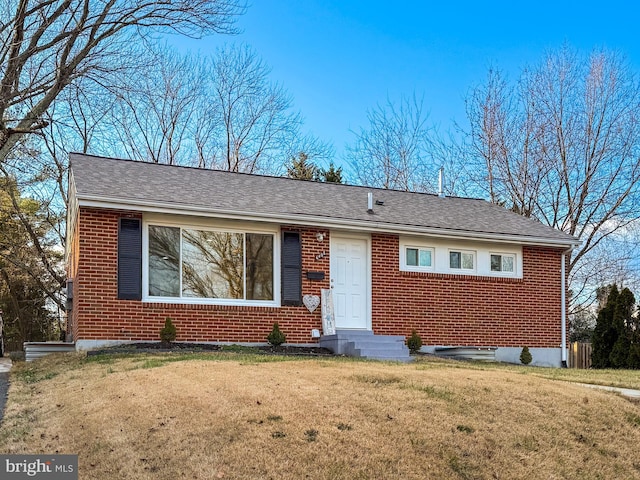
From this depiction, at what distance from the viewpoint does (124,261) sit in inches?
516

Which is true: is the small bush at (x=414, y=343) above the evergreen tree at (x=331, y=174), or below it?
below

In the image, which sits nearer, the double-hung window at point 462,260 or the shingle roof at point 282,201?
the shingle roof at point 282,201

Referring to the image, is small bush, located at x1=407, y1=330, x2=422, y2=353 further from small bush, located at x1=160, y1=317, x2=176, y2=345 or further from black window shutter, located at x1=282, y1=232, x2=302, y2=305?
small bush, located at x1=160, y1=317, x2=176, y2=345

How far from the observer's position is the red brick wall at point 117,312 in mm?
12875

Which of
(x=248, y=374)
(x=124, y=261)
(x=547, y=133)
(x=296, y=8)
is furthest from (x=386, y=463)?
(x=547, y=133)

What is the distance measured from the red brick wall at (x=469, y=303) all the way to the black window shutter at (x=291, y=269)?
179 centimetres

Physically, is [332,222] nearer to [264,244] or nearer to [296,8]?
[264,244]

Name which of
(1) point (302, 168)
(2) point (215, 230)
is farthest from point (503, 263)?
(1) point (302, 168)

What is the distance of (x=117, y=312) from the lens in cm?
1304

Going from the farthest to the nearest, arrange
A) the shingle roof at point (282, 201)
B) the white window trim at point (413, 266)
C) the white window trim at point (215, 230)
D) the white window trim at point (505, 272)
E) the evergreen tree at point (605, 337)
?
1. the evergreen tree at point (605, 337)
2. the white window trim at point (505, 272)
3. the white window trim at point (413, 266)
4. the shingle roof at point (282, 201)
5. the white window trim at point (215, 230)

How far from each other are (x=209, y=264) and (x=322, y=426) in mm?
7632

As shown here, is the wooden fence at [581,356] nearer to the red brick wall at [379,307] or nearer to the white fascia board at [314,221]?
the red brick wall at [379,307]

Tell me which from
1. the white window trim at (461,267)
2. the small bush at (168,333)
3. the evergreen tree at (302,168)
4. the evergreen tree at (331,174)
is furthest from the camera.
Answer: the evergreen tree at (302,168)

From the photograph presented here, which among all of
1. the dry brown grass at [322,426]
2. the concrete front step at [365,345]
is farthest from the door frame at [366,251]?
the dry brown grass at [322,426]
